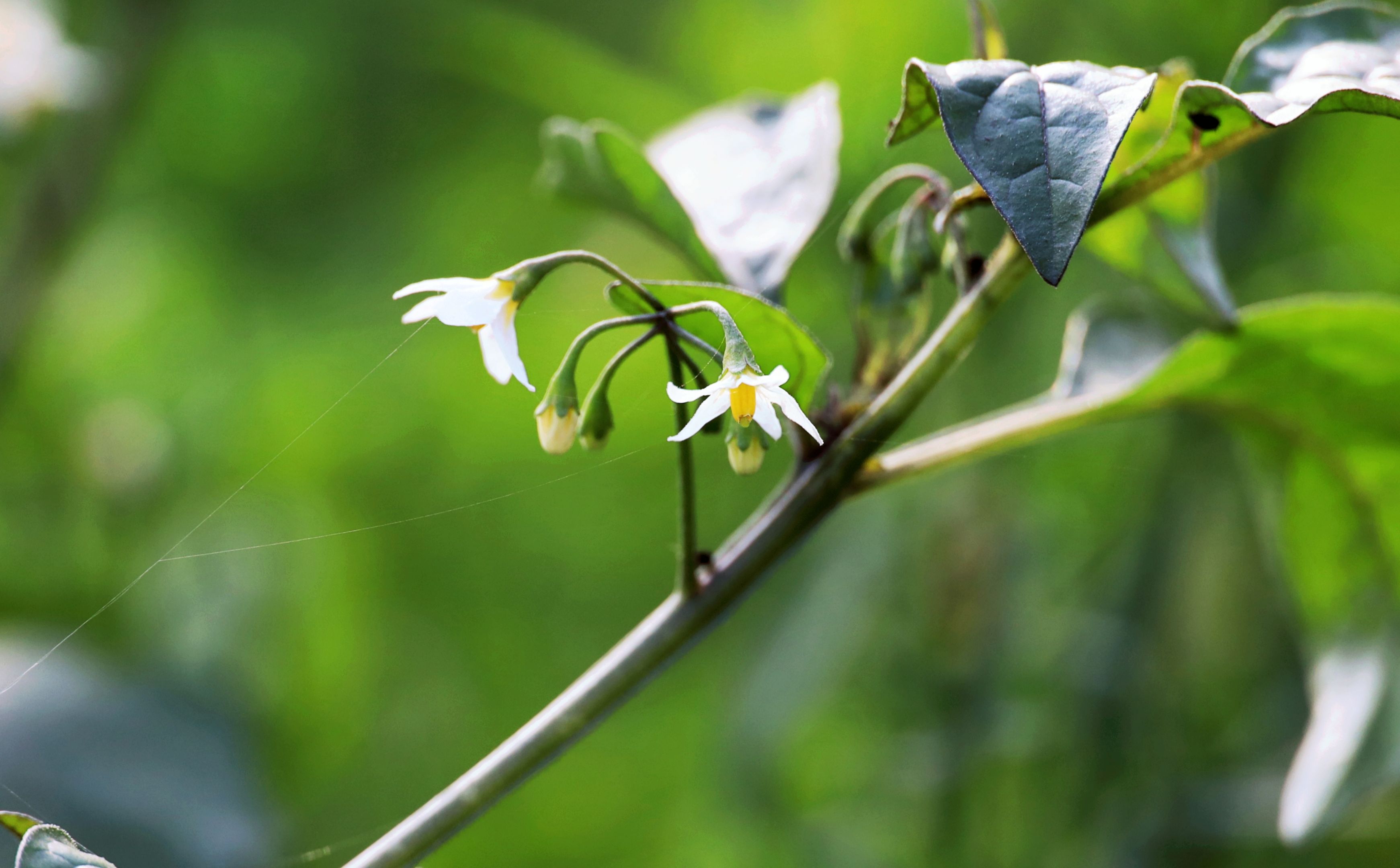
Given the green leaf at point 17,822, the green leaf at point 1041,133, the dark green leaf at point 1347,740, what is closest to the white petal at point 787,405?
the green leaf at point 1041,133

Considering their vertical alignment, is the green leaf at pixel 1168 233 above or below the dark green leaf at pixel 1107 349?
above

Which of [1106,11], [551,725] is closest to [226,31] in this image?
[1106,11]

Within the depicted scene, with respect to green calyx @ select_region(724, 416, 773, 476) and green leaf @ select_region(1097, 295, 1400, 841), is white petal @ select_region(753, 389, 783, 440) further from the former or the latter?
green leaf @ select_region(1097, 295, 1400, 841)

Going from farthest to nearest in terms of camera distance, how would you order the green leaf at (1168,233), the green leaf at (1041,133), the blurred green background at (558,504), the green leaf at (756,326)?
the blurred green background at (558,504)
the green leaf at (1168,233)
the green leaf at (756,326)
the green leaf at (1041,133)

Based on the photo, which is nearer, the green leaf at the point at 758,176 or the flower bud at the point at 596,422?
the flower bud at the point at 596,422

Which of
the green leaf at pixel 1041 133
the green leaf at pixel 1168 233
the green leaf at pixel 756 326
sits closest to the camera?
the green leaf at pixel 1041 133

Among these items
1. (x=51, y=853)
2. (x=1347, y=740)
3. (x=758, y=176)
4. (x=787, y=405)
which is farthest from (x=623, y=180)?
(x=1347, y=740)

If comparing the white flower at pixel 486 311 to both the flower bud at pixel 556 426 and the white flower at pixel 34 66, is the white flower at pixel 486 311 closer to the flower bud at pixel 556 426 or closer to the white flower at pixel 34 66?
the flower bud at pixel 556 426

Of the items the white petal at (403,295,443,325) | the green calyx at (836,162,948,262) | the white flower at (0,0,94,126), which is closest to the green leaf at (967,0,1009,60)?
the green calyx at (836,162,948,262)

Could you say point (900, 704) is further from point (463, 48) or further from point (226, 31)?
point (226, 31)

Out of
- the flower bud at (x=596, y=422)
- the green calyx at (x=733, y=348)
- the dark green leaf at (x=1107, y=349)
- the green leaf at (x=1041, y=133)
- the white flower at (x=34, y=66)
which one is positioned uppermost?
the white flower at (x=34, y=66)
